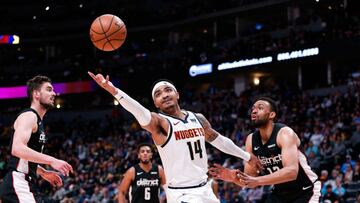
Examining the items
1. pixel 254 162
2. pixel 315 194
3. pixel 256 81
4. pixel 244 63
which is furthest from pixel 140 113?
pixel 256 81

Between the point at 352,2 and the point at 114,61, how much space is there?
14472 millimetres

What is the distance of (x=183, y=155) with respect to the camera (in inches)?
241

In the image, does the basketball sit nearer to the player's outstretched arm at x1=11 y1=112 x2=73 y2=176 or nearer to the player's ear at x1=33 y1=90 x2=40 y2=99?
the player's ear at x1=33 y1=90 x2=40 y2=99

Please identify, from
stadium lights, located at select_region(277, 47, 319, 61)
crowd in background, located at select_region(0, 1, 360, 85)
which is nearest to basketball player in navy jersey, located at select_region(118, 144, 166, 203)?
crowd in background, located at select_region(0, 1, 360, 85)

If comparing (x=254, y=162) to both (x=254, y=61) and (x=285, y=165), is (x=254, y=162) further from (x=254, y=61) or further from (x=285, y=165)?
(x=254, y=61)

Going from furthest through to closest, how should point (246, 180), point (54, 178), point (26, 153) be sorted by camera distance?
1. point (54, 178)
2. point (246, 180)
3. point (26, 153)

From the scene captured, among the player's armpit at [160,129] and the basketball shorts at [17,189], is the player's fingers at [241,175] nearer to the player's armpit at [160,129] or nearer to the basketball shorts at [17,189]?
the player's armpit at [160,129]

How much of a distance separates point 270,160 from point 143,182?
11.5 feet

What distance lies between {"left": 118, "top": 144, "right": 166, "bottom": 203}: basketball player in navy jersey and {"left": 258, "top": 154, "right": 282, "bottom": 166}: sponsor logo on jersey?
10.9 feet

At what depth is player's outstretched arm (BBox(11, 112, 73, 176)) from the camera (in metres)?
5.64

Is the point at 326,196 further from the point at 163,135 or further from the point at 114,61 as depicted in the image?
the point at 114,61

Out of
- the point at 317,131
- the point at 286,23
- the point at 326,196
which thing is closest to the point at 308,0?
the point at 286,23

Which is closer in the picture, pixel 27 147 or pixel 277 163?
pixel 27 147

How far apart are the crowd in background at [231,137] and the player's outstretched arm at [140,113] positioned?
4.30 meters
